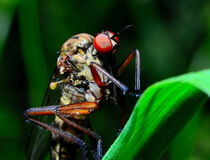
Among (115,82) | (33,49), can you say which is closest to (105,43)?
(115,82)

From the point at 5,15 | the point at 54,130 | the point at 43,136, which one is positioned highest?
the point at 5,15

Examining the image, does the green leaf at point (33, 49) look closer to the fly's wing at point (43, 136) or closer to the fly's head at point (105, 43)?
the fly's wing at point (43, 136)

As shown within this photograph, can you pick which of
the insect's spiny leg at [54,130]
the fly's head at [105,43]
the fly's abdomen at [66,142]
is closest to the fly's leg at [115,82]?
the fly's head at [105,43]

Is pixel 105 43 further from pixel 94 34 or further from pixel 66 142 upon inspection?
pixel 94 34

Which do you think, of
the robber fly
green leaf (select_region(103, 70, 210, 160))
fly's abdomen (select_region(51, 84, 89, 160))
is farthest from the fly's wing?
green leaf (select_region(103, 70, 210, 160))

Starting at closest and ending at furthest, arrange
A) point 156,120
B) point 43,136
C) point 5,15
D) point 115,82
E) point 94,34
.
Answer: point 156,120, point 115,82, point 43,136, point 5,15, point 94,34

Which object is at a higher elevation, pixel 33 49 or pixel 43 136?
pixel 33 49
